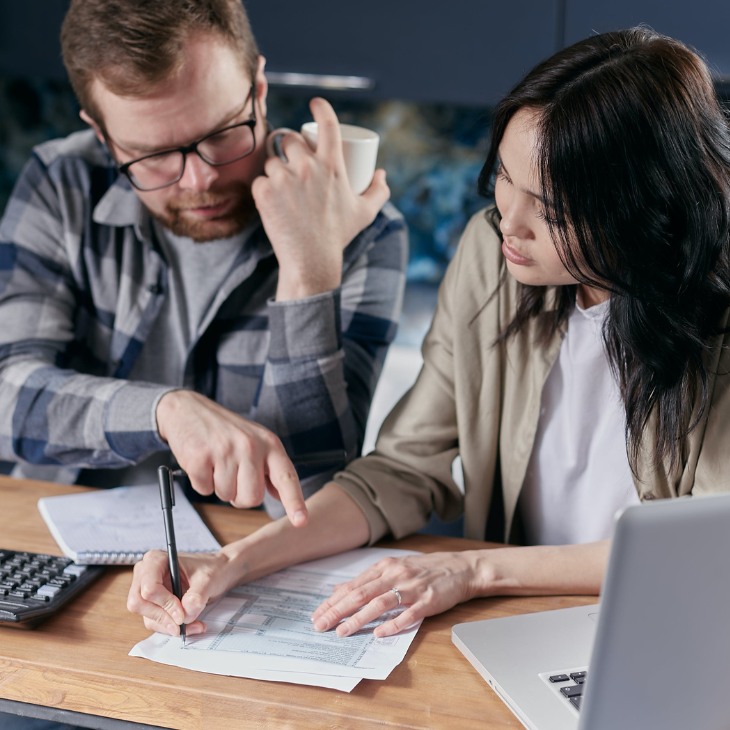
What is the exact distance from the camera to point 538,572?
899 millimetres

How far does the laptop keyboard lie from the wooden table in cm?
5

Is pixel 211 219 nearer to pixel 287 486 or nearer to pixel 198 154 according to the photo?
pixel 198 154

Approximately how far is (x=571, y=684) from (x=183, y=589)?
410mm

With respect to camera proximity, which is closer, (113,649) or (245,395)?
(113,649)

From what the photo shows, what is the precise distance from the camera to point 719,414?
0.94 meters

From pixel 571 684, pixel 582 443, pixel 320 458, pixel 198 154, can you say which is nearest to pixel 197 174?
pixel 198 154

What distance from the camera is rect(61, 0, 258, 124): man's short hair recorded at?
1.11 m

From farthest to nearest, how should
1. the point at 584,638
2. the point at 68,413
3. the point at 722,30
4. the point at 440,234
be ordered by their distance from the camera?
the point at 440,234 < the point at 722,30 < the point at 68,413 < the point at 584,638

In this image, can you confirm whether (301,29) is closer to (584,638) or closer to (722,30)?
(722,30)

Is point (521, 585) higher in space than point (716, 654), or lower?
lower

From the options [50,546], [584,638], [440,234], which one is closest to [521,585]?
[584,638]

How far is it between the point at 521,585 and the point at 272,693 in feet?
1.09

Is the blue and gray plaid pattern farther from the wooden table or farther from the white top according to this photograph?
the wooden table

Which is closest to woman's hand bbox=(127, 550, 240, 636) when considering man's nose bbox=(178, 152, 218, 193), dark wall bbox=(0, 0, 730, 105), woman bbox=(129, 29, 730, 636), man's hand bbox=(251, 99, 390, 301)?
woman bbox=(129, 29, 730, 636)
